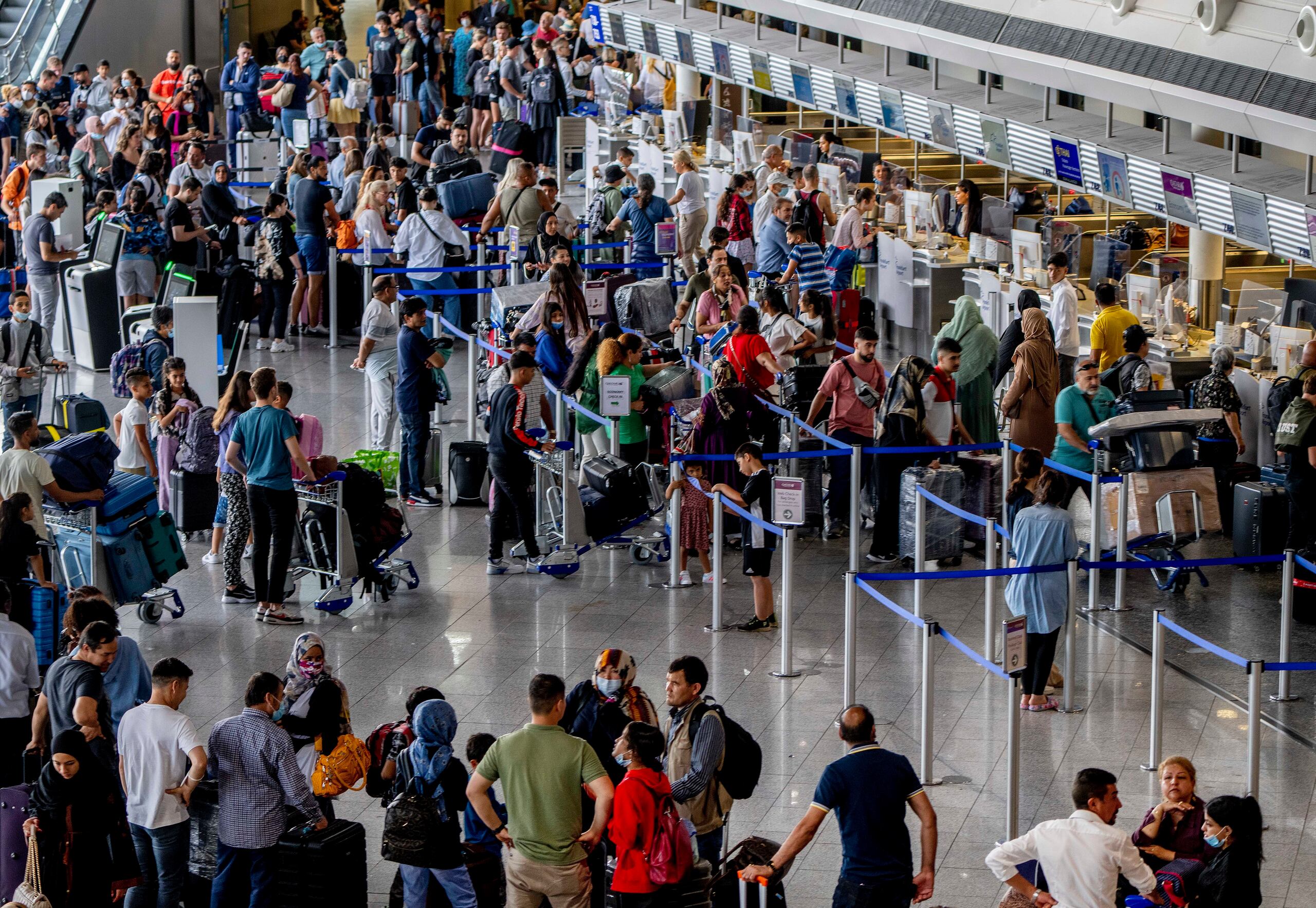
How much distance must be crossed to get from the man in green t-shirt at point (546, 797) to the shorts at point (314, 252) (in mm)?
11363

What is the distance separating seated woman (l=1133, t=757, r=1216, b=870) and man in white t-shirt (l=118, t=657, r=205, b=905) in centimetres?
332

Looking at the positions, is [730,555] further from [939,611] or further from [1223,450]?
[1223,450]

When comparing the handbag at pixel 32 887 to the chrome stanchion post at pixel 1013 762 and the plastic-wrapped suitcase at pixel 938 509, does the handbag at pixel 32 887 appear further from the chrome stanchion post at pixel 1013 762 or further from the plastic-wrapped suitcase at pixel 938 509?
the plastic-wrapped suitcase at pixel 938 509

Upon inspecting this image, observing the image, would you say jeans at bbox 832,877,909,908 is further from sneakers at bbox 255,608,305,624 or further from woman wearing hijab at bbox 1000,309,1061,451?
woman wearing hijab at bbox 1000,309,1061,451

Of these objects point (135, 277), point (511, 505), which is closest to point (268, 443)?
point (511, 505)

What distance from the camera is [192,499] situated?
11.5 meters

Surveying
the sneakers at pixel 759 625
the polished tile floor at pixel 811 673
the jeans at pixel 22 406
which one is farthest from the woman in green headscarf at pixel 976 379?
the jeans at pixel 22 406

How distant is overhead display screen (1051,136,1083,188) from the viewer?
15.1 meters

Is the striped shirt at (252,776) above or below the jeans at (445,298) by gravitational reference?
below

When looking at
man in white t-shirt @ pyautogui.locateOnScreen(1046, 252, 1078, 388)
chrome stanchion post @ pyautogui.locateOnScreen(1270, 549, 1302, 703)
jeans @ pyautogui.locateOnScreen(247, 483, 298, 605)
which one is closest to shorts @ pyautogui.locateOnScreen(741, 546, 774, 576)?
jeans @ pyautogui.locateOnScreen(247, 483, 298, 605)

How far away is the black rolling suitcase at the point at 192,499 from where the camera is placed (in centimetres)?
1138

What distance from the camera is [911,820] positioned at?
310 inches

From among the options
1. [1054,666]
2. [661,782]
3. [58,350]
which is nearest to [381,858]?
[661,782]

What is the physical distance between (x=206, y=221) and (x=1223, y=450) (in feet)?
33.3
